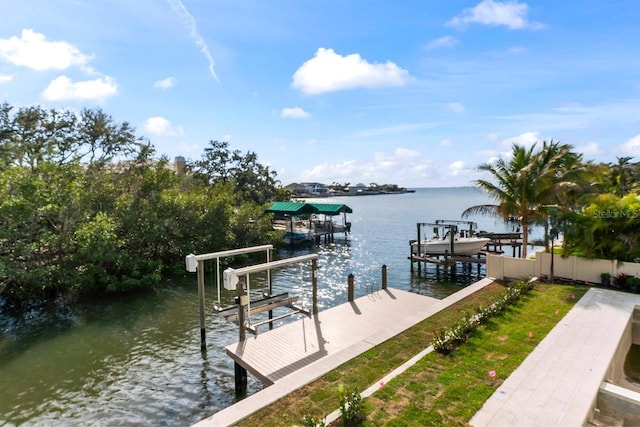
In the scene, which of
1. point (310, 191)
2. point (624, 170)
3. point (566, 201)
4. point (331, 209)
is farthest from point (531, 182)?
point (310, 191)

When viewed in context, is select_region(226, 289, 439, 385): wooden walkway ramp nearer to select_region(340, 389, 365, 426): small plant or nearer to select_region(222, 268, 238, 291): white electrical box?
select_region(222, 268, 238, 291): white electrical box

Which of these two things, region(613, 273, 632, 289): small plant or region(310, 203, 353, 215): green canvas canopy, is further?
region(310, 203, 353, 215): green canvas canopy

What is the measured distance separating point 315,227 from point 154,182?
16777mm

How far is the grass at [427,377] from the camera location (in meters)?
5.42

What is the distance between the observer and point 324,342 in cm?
891

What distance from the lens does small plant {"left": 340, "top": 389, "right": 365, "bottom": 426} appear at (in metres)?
5.12

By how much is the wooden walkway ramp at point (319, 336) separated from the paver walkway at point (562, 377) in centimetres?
290

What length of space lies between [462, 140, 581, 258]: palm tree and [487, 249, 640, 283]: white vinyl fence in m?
1.90

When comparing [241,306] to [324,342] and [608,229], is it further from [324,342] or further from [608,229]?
[608,229]

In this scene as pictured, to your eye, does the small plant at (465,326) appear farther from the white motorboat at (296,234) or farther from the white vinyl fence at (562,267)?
the white motorboat at (296,234)

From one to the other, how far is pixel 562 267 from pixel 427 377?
9998mm

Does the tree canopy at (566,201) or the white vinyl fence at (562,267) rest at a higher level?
the tree canopy at (566,201)

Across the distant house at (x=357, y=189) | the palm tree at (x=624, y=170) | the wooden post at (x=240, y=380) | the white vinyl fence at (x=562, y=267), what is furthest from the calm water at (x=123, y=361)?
the distant house at (x=357, y=189)

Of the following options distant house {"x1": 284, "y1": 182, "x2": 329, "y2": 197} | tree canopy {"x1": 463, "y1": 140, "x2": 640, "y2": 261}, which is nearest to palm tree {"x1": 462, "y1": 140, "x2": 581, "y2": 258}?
tree canopy {"x1": 463, "y1": 140, "x2": 640, "y2": 261}
